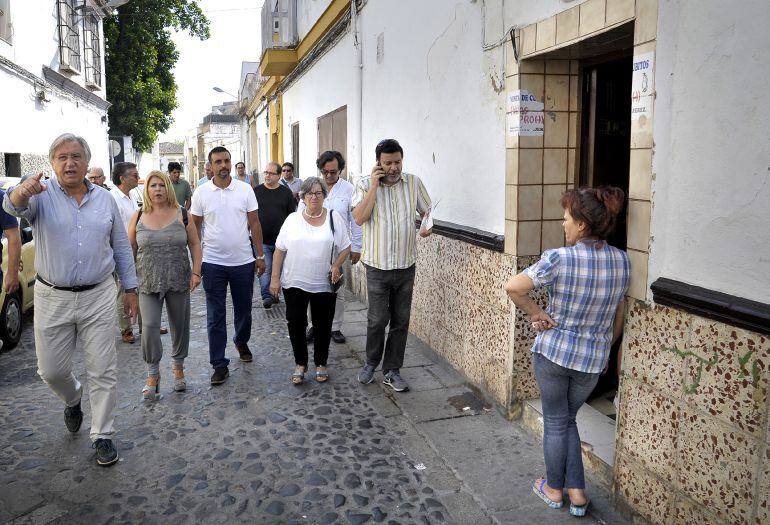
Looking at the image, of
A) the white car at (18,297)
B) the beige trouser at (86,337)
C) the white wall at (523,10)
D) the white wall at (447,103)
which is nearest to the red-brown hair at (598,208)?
the white wall at (523,10)

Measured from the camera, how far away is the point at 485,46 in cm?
461

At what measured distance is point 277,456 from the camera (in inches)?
155

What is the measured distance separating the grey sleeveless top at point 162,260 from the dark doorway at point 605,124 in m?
2.84

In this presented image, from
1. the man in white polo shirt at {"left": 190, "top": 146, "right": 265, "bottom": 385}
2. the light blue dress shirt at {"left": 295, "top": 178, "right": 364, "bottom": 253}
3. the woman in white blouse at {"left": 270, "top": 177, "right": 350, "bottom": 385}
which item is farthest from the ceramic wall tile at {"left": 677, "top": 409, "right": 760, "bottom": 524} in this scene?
the light blue dress shirt at {"left": 295, "top": 178, "right": 364, "bottom": 253}

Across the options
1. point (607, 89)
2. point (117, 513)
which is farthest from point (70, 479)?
point (607, 89)

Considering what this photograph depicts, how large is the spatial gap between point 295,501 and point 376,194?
2.24m

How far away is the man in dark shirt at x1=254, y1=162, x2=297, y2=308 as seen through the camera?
7457 millimetres

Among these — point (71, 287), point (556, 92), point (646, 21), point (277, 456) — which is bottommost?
point (277, 456)

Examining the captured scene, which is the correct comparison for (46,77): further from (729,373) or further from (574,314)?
(729,373)

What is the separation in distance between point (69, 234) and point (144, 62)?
75.2 feet

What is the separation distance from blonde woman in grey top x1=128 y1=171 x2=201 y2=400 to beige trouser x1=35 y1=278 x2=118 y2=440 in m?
0.78

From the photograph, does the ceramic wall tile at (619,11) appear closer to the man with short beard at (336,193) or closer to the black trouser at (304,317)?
the black trouser at (304,317)

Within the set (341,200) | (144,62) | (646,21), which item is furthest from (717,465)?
(144,62)

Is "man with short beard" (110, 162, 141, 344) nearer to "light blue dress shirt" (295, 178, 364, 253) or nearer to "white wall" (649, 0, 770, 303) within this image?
"light blue dress shirt" (295, 178, 364, 253)
